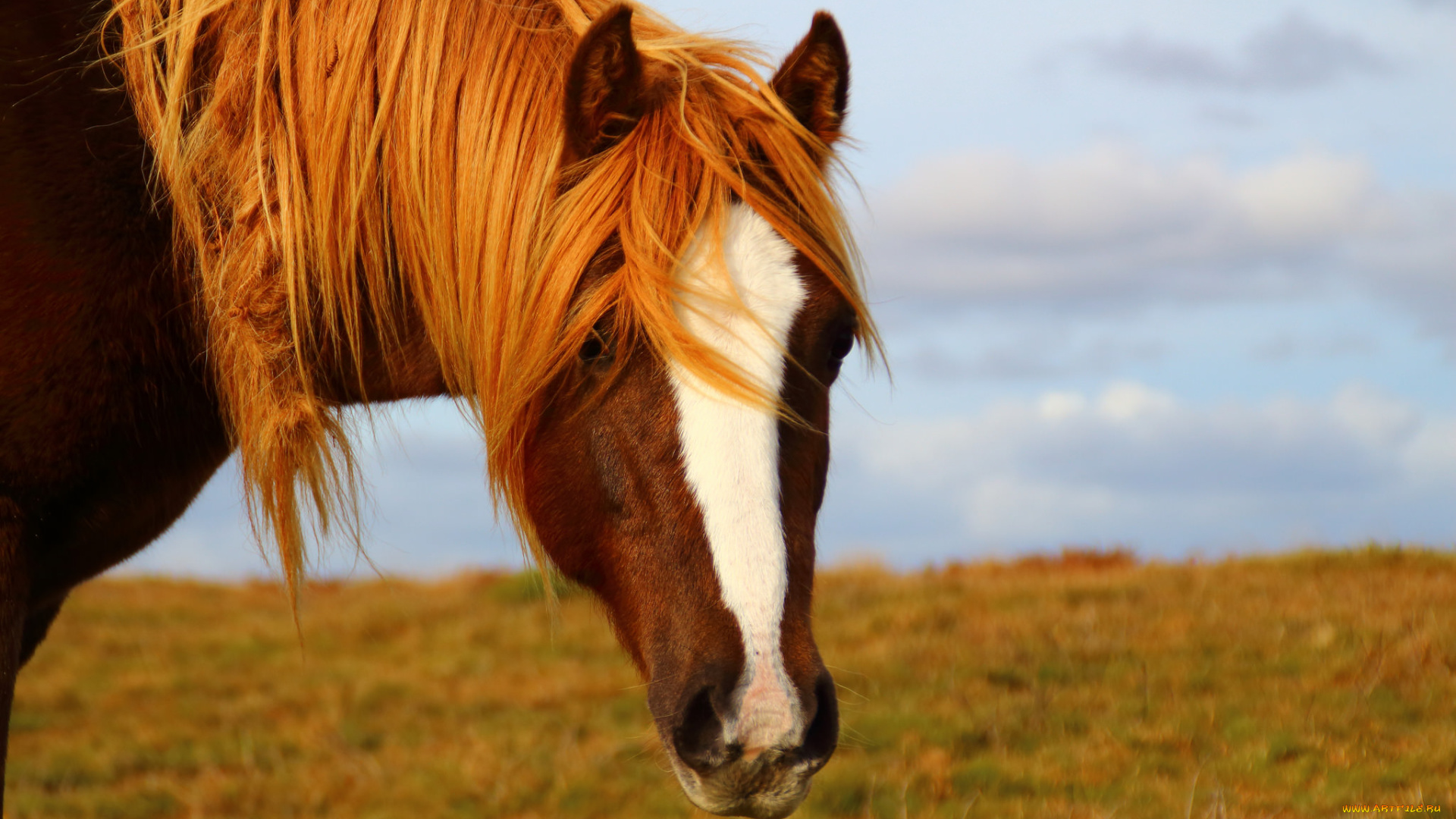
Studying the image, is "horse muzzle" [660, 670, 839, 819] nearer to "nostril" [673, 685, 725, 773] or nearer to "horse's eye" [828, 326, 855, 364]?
"nostril" [673, 685, 725, 773]

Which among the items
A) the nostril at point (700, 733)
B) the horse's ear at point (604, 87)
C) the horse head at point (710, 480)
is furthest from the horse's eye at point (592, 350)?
the nostril at point (700, 733)

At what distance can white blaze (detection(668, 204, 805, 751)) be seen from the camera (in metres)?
2.25

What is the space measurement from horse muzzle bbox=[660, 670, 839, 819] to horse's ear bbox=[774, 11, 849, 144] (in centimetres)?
147

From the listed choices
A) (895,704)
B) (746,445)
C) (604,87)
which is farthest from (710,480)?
(895,704)

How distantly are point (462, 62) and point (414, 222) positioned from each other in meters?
0.45

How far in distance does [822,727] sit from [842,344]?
914 millimetres

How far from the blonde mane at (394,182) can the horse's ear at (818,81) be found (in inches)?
3.3

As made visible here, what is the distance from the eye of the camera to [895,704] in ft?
18.9

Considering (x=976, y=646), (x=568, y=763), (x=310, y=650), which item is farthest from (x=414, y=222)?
(x=310, y=650)

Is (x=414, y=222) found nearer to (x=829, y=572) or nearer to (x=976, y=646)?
(x=976, y=646)

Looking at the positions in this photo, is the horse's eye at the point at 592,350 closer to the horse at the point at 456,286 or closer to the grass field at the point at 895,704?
the horse at the point at 456,286

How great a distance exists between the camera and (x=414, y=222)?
302 cm

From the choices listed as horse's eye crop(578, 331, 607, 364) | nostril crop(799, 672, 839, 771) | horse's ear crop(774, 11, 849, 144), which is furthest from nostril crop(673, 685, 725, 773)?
horse's ear crop(774, 11, 849, 144)

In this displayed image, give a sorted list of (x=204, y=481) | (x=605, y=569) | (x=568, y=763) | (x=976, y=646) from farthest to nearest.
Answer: (x=976, y=646)
(x=568, y=763)
(x=204, y=481)
(x=605, y=569)
